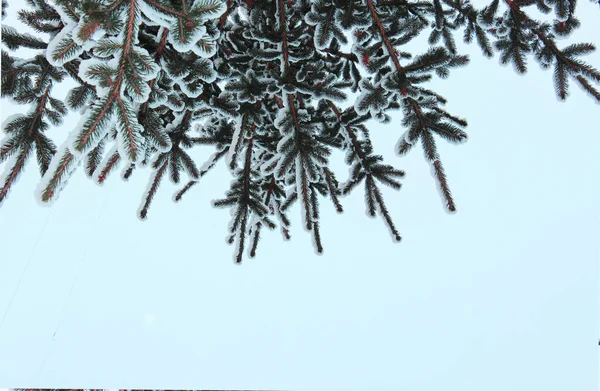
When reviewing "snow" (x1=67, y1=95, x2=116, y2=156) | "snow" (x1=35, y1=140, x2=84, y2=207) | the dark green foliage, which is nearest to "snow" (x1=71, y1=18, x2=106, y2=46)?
the dark green foliage

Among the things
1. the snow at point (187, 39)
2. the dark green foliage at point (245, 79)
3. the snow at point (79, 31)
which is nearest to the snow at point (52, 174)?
the dark green foliage at point (245, 79)

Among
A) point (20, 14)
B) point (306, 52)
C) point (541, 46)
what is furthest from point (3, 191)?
point (541, 46)

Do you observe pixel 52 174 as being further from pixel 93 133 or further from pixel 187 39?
pixel 187 39

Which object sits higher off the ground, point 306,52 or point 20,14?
point 306,52

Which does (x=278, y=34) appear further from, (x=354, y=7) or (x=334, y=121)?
(x=334, y=121)

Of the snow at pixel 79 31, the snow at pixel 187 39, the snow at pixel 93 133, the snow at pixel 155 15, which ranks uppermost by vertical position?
the snow at pixel 155 15

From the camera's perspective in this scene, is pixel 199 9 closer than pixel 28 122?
Yes

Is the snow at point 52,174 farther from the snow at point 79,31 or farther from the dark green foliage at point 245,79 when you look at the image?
→ the snow at point 79,31

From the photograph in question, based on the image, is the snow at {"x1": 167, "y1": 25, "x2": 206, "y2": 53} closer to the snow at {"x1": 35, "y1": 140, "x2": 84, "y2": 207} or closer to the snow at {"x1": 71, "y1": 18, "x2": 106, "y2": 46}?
the snow at {"x1": 71, "y1": 18, "x2": 106, "y2": 46}
